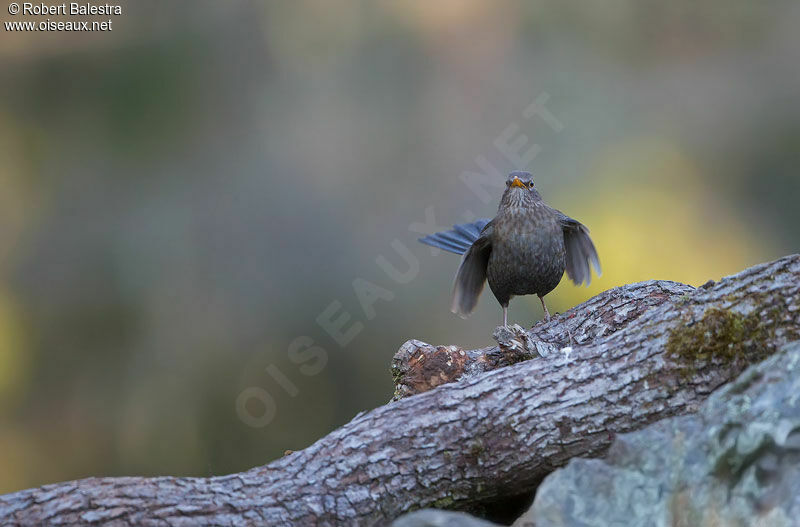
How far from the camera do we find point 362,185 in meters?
7.25

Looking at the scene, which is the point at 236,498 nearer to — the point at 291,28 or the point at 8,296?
the point at 8,296

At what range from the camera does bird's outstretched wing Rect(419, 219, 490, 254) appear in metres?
4.80

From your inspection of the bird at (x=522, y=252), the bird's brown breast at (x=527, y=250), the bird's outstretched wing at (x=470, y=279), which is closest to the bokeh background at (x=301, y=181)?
the bird at (x=522, y=252)

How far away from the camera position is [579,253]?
4.63 metres

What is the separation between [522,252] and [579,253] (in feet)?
2.19

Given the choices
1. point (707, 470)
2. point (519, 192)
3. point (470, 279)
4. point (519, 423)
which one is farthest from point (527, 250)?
point (707, 470)

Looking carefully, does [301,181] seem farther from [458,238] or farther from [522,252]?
[522,252]

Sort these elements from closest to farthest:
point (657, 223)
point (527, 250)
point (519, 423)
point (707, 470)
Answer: point (707, 470) → point (519, 423) → point (527, 250) → point (657, 223)

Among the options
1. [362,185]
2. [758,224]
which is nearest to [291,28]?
[362,185]

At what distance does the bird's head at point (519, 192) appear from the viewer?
4.27 m

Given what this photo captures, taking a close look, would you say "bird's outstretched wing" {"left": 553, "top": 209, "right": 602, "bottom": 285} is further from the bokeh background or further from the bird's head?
the bokeh background

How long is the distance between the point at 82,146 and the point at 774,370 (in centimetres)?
686

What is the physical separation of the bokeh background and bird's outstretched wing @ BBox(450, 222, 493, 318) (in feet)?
7.10

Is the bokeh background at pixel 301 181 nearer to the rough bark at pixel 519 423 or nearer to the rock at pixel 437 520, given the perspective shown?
the rough bark at pixel 519 423
